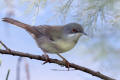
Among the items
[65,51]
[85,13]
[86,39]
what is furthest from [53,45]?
[85,13]

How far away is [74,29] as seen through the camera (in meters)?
0.96

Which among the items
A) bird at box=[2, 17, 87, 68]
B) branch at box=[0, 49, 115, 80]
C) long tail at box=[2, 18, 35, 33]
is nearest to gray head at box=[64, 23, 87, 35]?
bird at box=[2, 17, 87, 68]

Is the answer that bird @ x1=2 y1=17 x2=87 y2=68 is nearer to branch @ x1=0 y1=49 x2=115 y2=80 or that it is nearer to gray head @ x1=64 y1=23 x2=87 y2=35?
gray head @ x1=64 y1=23 x2=87 y2=35

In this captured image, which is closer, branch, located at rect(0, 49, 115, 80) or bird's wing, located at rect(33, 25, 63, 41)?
branch, located at rect(0, 49, 115, 80)

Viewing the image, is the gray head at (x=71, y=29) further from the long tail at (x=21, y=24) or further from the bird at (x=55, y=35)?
the long tail at (x=21, y=24)

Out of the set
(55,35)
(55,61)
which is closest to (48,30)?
(55,35)

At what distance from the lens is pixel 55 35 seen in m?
0.94

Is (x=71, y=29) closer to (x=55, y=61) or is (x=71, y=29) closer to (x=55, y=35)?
(x=55, y=35)

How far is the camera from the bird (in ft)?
2.78

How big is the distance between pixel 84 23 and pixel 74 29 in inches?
3.9

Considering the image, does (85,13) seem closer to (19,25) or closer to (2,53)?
(19,25)

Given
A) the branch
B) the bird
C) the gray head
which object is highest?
the gray head

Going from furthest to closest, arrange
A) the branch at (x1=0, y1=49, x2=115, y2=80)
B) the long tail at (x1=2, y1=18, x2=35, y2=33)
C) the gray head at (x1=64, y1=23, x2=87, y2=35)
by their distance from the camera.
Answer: the gray head at (x1=64, y1=23, x2=87, y2=35) → the long tail at (x1=2, y1=18, x2=35, y2=33) → the branch at (x1=0, y1=49, x2=115, y2=80)

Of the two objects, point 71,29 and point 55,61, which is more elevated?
point 71,29
